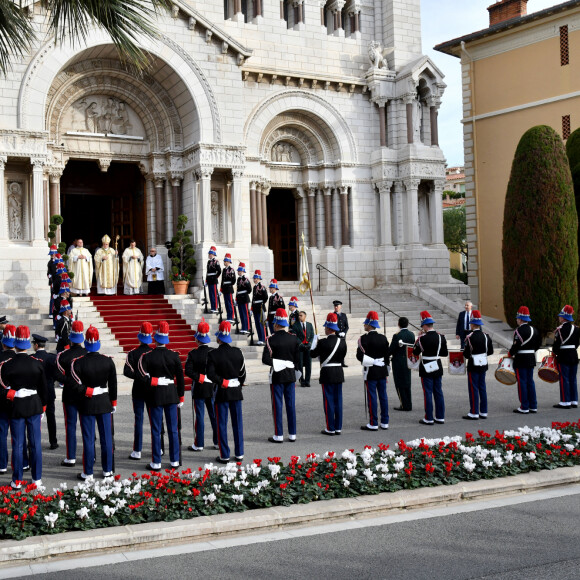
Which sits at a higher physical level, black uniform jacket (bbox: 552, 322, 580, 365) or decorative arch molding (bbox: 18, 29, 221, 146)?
decorative arch molding (bbox: 18, 29, 221, 146)

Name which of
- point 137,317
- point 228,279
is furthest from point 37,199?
point 228,279

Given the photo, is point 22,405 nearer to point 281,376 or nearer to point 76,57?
point 281,376

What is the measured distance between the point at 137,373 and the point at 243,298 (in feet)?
29.1

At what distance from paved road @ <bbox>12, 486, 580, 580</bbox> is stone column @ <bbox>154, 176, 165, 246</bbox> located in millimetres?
16843

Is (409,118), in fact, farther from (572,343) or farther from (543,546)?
(543,546)

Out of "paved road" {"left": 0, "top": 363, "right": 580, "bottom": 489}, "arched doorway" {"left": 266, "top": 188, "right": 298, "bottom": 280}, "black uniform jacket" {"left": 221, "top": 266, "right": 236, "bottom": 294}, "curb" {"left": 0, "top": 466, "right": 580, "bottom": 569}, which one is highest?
"arched doorway" {"left": 266, "top": 188, "right": 298, "bottom": 280}

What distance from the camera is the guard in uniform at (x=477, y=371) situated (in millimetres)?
12375

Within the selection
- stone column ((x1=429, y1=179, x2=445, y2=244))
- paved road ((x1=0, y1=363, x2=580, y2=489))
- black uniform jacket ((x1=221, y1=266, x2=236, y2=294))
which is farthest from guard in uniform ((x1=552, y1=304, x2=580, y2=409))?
stone column ((x1=429, y1=179, x2=445, y2=244))

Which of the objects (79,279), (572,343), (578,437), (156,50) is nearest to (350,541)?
(578,437)

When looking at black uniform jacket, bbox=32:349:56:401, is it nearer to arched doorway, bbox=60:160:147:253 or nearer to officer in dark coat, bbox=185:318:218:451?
officer in dark coat, bbox=185:318:218:451

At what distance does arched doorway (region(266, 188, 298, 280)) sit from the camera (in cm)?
2703

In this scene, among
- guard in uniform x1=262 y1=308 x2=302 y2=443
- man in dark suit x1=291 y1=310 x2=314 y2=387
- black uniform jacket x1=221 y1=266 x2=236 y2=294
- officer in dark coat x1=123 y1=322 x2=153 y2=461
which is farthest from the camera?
black uniform jacket x1=221 y1=266 x2=236 y2=294

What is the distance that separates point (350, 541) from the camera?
6.74 metres

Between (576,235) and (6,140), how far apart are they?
15.3 meters
